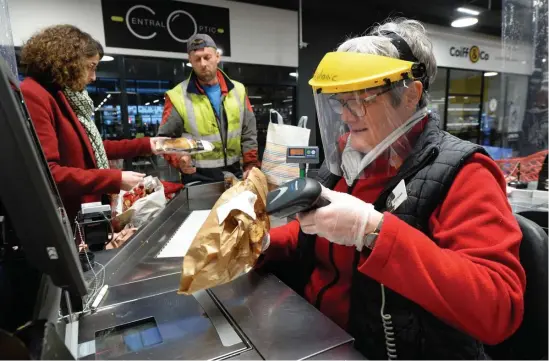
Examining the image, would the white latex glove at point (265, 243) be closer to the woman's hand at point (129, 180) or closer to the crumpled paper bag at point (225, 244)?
the crumpled paper bag at point (225, 244)

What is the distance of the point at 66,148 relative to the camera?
5.97ft

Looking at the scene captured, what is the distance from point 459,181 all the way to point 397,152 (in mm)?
201

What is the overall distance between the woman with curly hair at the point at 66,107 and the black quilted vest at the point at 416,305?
1.34 m

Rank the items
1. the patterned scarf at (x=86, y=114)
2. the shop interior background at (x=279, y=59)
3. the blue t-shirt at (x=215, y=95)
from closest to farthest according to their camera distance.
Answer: the patterned scarf at (x=86, y=114) < the blue t-shirt at (x=215, y=95) < the shop interior background at (x=279, y=59)

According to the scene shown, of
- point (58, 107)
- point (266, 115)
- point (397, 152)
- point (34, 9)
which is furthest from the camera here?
point (266, 115)

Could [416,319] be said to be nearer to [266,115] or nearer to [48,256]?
[48,256]

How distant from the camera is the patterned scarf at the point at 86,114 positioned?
1883mm

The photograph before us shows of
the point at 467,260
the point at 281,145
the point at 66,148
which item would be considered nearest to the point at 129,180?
the point at 66,148

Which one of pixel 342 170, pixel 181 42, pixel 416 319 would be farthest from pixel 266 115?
pixel 416 319

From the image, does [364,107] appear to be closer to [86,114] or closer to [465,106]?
[86,114]

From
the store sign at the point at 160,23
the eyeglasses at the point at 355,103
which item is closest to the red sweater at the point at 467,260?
the eyeglasses at the point at 355,103

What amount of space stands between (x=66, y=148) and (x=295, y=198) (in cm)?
158

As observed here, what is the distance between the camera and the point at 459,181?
835 millimetres

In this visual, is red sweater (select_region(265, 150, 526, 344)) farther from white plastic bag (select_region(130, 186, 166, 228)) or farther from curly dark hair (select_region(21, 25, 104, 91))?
curly dark hair (select_region(21, 25, 104, 91))
